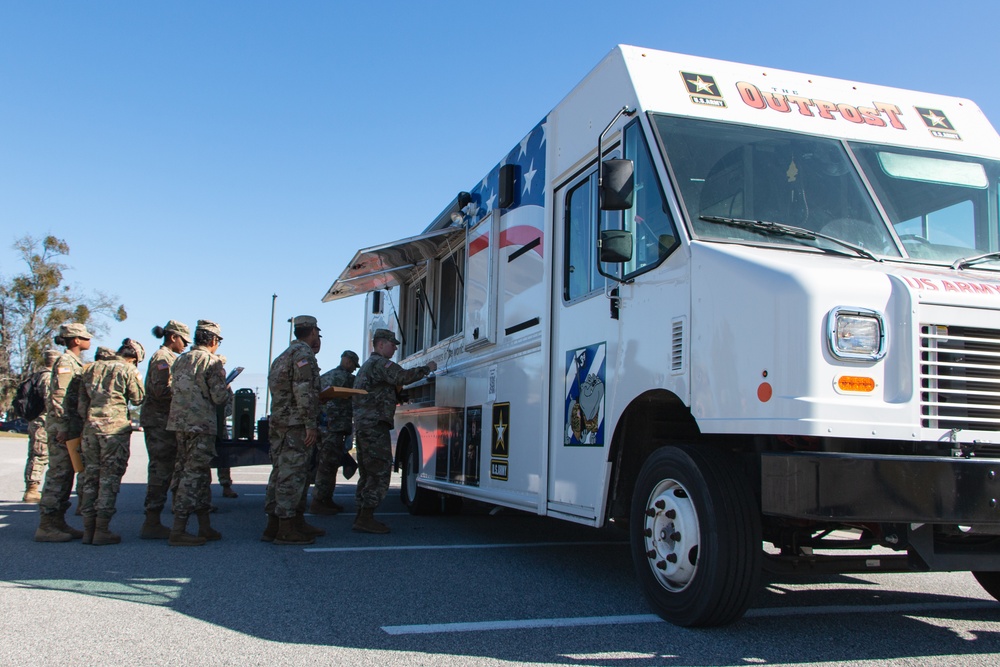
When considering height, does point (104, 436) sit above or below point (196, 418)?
below

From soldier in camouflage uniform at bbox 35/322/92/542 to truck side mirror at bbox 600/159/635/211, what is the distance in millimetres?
5335

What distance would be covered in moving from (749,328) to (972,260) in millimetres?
1475

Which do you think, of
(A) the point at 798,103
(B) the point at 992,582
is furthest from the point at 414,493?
(A) the point at 798,103

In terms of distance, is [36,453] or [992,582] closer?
[992,582]

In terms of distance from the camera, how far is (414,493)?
9.66m

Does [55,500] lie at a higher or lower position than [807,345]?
lower

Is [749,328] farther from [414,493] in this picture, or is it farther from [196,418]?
[414,493]

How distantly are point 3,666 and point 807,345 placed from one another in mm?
3605

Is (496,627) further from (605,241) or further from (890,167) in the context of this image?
(890,167)

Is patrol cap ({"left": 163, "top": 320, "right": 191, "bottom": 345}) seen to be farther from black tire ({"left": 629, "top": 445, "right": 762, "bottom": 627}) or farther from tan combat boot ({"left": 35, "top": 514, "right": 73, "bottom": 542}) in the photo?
black tire ({"left": 629, "top": 445, "right": 762, "bottom": 627})

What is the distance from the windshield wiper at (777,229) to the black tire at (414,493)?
563 centimetres

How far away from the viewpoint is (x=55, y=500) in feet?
23.9

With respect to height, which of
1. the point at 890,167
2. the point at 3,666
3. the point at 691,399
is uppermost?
the point at 890,167

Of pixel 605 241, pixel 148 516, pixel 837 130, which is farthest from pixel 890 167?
pixel 148 516
